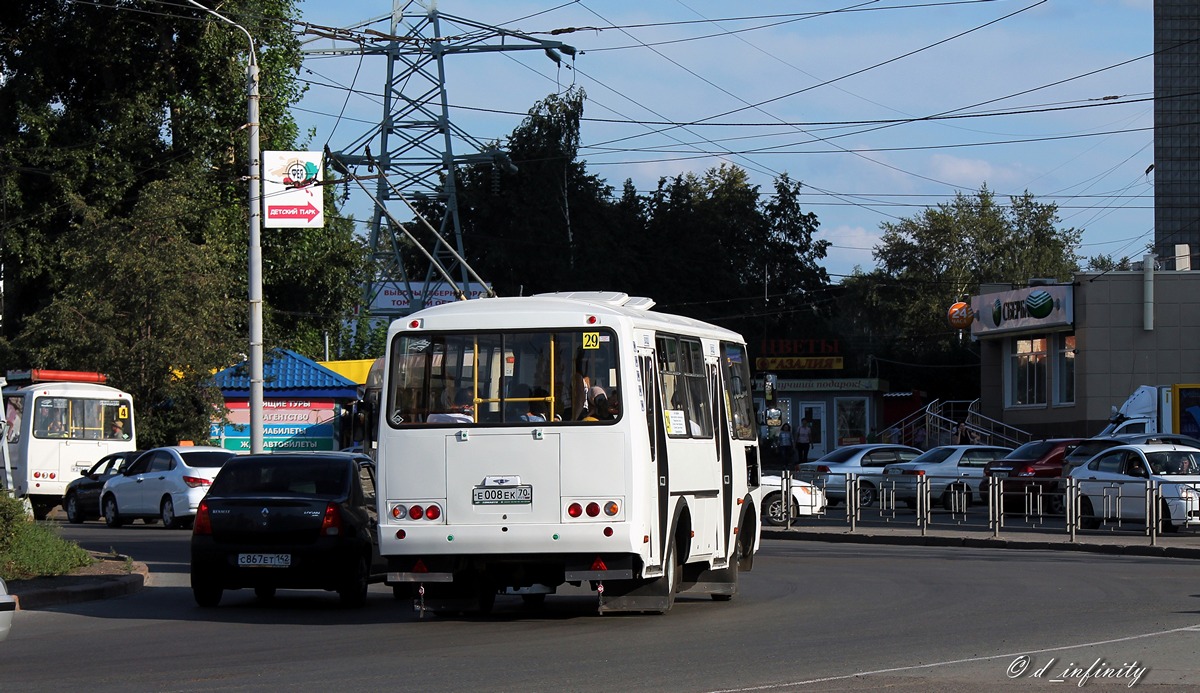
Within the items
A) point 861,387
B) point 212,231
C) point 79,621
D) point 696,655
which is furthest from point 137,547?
point 861,387

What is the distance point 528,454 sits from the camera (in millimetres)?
13281

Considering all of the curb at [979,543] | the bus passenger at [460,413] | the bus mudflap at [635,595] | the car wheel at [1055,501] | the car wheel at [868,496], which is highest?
the bus passenger at [460,413]

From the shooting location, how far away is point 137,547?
25141mm

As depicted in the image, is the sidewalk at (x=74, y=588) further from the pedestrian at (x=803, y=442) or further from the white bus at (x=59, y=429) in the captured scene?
the pedestrian at (x=803, y=442)

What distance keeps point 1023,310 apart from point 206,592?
4464cm

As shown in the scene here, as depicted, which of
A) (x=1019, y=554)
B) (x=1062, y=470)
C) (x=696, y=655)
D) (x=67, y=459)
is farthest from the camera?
(x=67, y=459)

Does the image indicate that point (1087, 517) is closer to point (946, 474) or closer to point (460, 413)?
point (946, 474)

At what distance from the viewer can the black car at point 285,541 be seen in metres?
15.3

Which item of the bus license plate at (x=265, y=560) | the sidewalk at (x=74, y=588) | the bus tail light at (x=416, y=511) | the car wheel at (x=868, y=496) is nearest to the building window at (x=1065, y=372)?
the car wheel at (x=868, y=496)

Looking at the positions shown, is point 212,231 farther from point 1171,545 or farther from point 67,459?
point 1171,545

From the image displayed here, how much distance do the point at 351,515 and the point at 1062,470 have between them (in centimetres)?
2178

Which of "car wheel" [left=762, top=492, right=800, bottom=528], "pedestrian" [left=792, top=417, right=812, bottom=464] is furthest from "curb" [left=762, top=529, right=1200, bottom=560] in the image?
"pedestrian" [left=792, top=417, right=812, bottom=464]

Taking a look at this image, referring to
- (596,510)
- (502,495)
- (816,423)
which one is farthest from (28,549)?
(816,423)

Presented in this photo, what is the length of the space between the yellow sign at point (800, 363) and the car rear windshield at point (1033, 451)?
32078 millimetres
